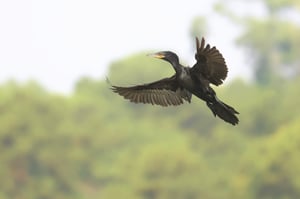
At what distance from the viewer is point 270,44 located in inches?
2741

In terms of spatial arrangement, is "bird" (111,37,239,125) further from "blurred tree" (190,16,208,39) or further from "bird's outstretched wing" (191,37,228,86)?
"blurred tree" (190,16,208,39)

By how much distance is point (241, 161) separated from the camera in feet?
152

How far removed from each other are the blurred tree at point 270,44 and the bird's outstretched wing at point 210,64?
6014 cm

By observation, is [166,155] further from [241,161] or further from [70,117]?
[70,117]

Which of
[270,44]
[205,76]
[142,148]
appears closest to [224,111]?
[205,76]

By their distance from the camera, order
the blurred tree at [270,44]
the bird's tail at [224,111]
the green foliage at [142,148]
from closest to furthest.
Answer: the bird's tail at [224,111], the green foliage at [142,148], the blurred tree at [270,44]

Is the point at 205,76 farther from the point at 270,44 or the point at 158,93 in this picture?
the point at 270,44

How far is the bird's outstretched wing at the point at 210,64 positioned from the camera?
24.4 feet

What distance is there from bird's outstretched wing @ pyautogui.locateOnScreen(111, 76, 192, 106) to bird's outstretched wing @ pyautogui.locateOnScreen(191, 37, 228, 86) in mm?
870

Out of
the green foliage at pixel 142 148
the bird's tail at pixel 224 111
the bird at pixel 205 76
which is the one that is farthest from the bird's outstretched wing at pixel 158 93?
the green foliage at pixel 142 148

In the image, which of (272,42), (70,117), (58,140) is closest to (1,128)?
(58,140)

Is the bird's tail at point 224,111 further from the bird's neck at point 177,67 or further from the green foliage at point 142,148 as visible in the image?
the green foliage at point 142,148

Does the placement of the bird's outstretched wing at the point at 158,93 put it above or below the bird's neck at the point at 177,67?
above

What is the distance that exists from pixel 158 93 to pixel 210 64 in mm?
1411
